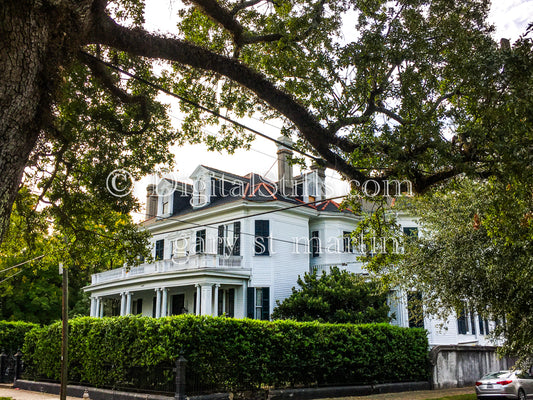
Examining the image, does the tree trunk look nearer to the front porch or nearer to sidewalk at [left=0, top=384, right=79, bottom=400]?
sidewalk at [left=0, top=384, right=79, bottom=400]

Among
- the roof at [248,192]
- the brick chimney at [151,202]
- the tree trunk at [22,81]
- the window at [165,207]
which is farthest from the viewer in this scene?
the brick chimney at [151,202]

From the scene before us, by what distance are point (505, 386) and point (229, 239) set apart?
15.6m

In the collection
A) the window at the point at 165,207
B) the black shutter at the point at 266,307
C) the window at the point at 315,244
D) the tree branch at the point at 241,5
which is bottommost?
the black shutter at the point at 266,307

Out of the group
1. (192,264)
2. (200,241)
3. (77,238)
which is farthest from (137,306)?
(77,238)

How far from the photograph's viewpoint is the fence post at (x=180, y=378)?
1289 cm

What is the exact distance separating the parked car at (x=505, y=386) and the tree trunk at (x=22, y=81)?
18.1 metres

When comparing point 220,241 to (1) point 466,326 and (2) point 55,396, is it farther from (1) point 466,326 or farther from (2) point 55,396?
(1) point 466,326

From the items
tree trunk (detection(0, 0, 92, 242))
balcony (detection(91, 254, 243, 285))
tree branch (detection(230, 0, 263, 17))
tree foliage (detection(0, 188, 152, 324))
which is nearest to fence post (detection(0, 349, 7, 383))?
balcony (detection(91, 254, 243, 285))

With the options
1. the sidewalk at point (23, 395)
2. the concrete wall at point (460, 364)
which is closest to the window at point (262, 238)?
the concrete wall at point (460, 364)

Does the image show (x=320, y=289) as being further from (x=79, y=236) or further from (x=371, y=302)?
(x=79, y=236)

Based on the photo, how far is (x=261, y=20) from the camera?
1138cm

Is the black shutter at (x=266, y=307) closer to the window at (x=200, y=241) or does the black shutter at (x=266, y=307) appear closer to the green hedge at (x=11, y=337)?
the window at (x=200, y=241)

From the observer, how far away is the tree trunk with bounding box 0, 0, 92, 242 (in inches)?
192

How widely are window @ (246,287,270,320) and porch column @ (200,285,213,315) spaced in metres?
2.23
